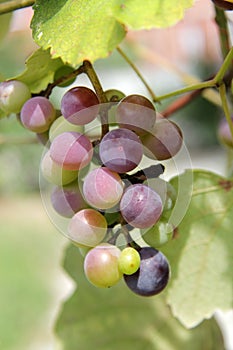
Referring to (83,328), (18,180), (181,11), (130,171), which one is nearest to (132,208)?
(130,171)

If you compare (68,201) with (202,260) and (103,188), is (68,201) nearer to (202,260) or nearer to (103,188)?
(103,188)

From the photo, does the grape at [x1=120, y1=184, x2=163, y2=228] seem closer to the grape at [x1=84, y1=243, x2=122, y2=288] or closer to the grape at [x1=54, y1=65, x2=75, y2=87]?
the grape at [x1=84, y1=243, x2=122, y2=288]

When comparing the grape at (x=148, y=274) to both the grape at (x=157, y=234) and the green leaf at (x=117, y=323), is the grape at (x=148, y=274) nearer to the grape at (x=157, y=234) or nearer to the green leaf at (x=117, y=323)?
the grape at (x=157, y=234)

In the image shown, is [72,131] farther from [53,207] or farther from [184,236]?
[184,236]

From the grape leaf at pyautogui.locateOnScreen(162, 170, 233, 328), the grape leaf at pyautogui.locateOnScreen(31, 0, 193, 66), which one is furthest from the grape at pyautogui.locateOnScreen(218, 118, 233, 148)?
the grape leaf at pyautogui.locateOnScreen(31, 0, 193, 66)

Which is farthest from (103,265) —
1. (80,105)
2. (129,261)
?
(80,105)

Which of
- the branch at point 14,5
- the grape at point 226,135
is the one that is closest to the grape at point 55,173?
the branch at point 14,5
